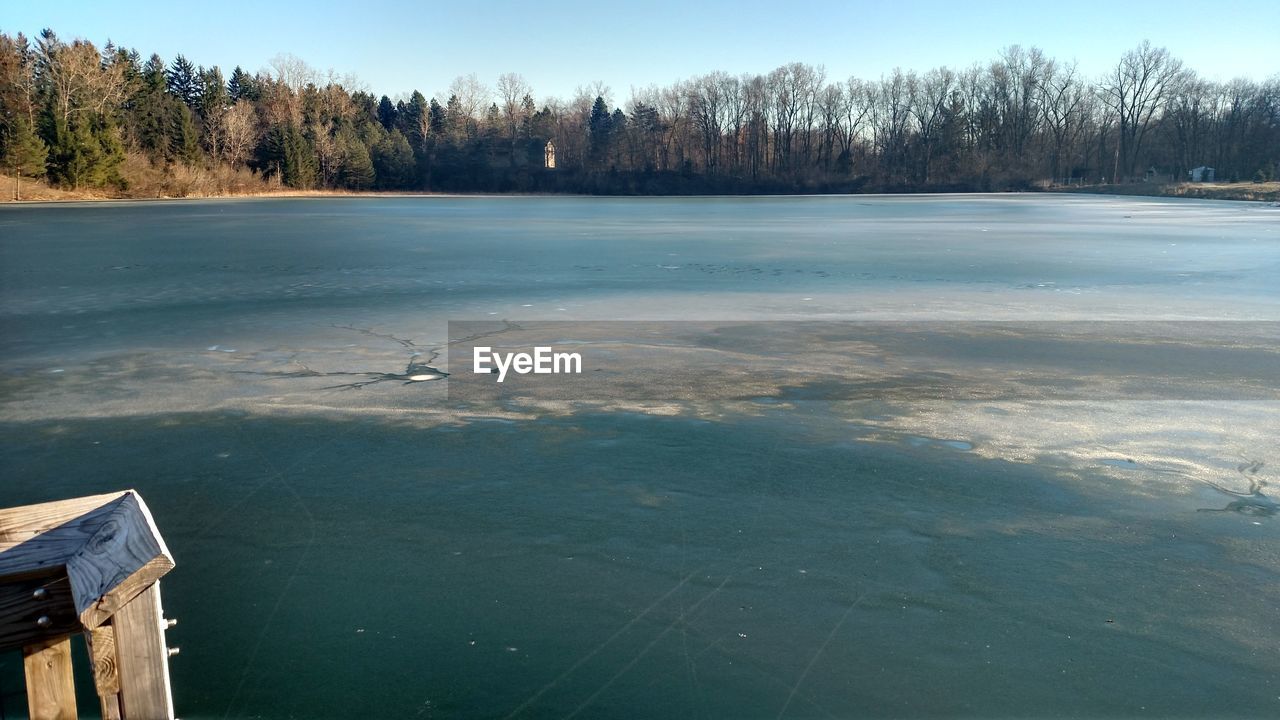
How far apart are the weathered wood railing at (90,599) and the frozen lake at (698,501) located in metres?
1.18

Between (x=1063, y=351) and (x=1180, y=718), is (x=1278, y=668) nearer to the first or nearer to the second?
(x=1180, y=718)

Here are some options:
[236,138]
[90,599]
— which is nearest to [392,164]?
[236,138]

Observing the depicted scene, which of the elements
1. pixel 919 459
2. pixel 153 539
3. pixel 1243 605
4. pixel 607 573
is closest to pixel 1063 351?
pixel 919 459

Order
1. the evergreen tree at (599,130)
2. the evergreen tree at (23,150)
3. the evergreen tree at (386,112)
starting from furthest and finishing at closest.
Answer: the evergreen tree at (386,112)
the evergreen tree at (599,130)
the evergreen tree at (23,150)

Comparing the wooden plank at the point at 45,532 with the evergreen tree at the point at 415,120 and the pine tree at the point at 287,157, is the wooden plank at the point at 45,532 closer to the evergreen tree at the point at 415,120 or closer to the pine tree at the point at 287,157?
the pine tree at the point at 287,157

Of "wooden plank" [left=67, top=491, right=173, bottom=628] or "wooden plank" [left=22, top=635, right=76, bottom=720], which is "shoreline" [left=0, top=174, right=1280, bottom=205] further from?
Result: "wooden plank" [left=67, top=491, right=173, bottom=628]

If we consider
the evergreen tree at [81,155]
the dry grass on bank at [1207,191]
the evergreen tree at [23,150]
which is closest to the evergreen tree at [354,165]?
the evergreen tree at [81,155]

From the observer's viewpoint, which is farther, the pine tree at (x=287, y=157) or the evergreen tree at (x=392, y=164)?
the evergreen tree at (x=392, y=164)

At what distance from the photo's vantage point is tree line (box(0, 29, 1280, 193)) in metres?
90.2

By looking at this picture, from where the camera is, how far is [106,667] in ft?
6.98

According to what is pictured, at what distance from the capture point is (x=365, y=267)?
18.2 meters

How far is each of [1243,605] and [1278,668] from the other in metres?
0.55

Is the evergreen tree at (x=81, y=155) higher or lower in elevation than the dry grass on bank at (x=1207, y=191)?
higher

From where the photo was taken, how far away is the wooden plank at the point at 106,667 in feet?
6.84
